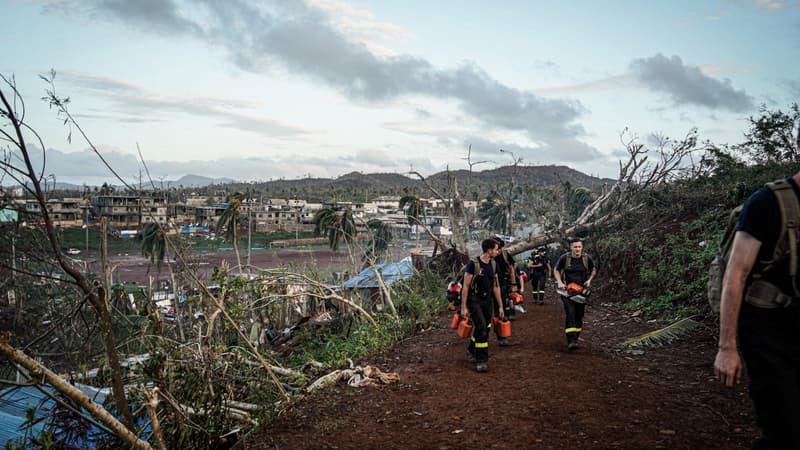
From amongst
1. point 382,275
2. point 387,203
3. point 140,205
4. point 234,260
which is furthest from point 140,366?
point 387,203

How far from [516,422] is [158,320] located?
13.2 ft

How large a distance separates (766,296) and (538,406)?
11.2 feet

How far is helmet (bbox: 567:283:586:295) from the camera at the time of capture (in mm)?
7457

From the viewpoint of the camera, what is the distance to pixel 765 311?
7.73 ft

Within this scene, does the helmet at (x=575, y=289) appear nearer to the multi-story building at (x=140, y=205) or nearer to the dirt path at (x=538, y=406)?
the dirt path at (x=538, y=406)

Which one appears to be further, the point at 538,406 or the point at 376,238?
Result: the point at 376,238

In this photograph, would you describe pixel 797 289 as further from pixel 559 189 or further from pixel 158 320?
pixel 559 189

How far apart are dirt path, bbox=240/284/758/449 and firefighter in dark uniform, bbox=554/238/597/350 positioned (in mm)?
336

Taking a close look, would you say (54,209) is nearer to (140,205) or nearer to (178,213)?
(140,205)

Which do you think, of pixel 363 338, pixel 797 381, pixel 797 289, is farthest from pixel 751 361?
pixel 363 338

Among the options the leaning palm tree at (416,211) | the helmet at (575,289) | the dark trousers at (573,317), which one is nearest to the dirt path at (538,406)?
the dark trousers at (573,317)

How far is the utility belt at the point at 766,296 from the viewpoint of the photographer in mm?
2328

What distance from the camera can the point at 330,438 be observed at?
510 cm

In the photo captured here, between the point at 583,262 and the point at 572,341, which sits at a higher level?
the point at 583,262
